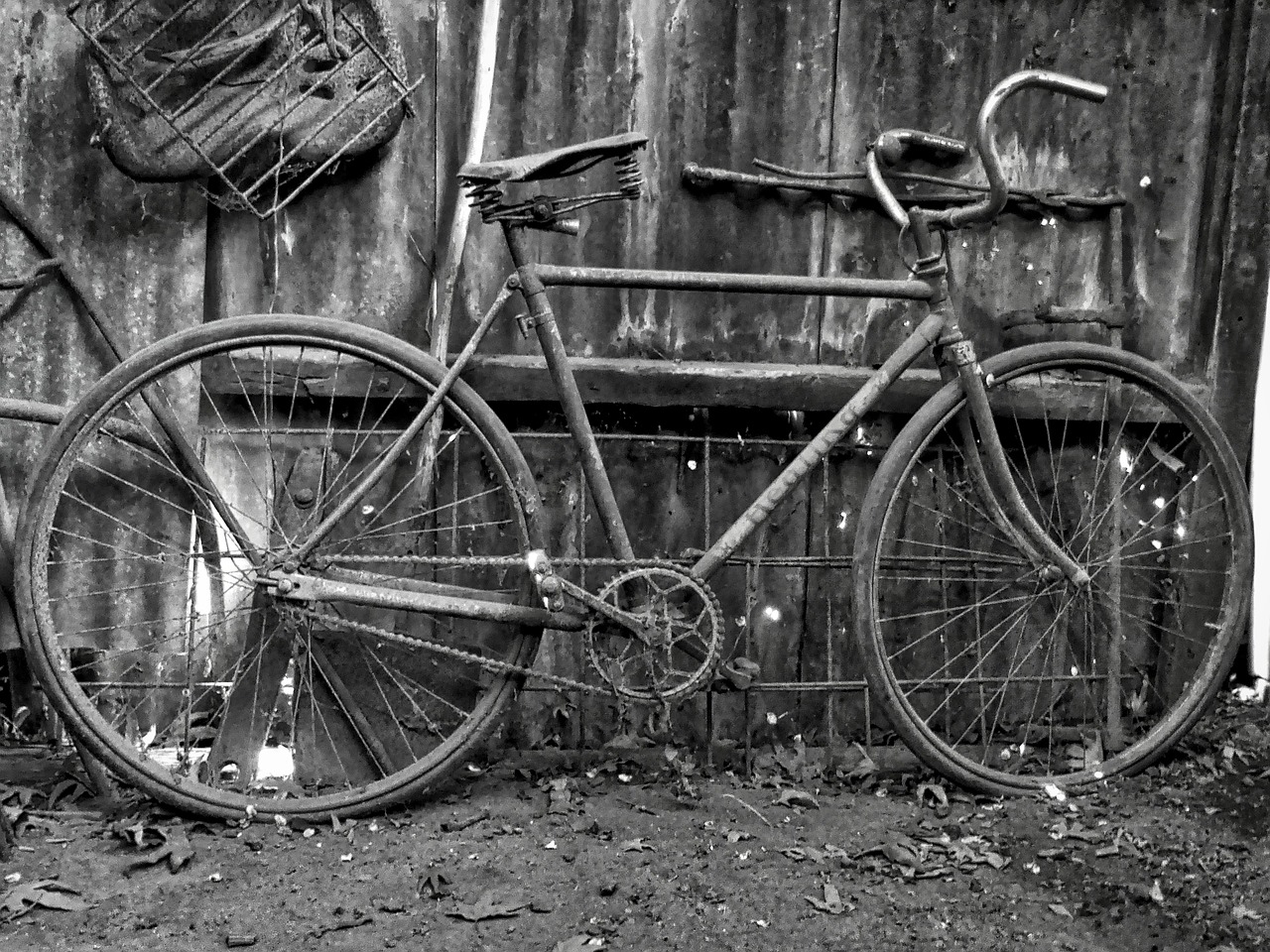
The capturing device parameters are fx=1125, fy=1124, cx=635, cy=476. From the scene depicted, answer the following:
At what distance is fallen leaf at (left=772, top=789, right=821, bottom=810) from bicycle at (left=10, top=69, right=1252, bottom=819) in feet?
1.22

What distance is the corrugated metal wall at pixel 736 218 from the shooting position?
3.61 metres

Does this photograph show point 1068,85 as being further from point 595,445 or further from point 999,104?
point 595,445

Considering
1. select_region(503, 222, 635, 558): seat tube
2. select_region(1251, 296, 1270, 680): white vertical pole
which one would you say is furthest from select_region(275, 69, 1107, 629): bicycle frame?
select_region(1251, 296, 1270, 680): white vertical pole

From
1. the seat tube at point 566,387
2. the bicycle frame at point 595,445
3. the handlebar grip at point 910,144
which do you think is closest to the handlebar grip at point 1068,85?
the handlebar grip at point 910,144

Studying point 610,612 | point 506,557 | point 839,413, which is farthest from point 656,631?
point 839,413

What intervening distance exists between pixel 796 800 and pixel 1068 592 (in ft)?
3.73

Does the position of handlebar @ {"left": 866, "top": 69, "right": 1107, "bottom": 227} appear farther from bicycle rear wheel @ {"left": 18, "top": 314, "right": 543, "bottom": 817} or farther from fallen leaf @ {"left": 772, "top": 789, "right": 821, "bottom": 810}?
fallen leaf @ {"left": 772, "top": 789, "right": 821, "bottom": 810}

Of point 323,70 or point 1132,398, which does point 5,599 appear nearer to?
point 323,70

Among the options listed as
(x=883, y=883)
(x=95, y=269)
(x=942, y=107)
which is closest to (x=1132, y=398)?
(x=942, y=107)

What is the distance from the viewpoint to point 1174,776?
12.1 feet

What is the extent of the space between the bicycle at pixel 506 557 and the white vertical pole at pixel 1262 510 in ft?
0.70

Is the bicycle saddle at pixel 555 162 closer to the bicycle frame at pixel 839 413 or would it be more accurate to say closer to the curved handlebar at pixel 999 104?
the bicycle frame at pixel 839 413

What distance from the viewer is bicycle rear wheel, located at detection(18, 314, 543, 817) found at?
3361mm

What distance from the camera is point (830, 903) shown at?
9.46ft
